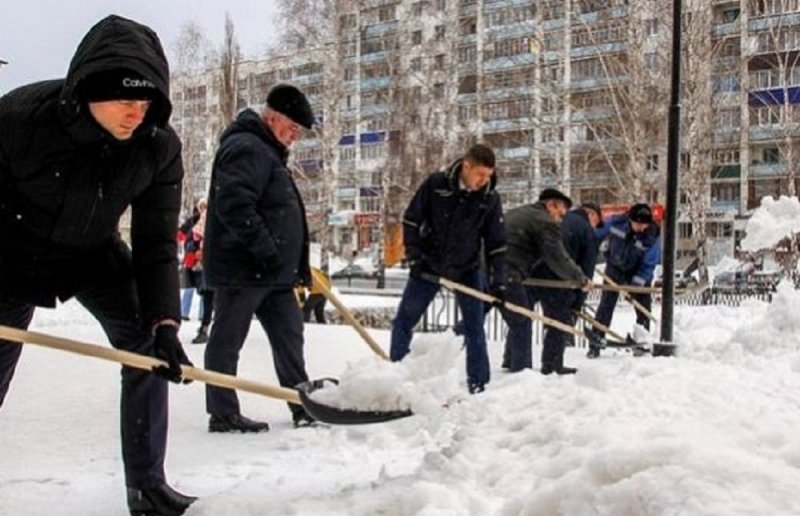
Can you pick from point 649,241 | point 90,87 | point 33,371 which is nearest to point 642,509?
point 90,87

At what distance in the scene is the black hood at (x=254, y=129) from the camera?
4.58 metres

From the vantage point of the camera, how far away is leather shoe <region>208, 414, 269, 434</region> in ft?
14.7

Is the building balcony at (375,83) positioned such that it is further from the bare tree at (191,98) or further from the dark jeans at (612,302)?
the dark jeans at (612,302)

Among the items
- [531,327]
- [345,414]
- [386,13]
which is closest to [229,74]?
[386,13]

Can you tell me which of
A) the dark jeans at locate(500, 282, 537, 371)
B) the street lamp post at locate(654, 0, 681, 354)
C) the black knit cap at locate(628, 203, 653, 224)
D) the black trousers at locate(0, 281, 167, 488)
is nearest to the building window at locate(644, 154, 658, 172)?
the black knit cap at locate(628, 203, 653, 224)

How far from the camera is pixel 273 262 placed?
441 cm

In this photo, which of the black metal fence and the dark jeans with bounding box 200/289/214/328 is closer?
the dark jeans with bounding box 200/289/214/328

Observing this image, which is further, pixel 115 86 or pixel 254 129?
pixel 254 129

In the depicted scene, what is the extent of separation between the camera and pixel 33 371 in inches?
266

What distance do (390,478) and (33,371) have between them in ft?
15.1

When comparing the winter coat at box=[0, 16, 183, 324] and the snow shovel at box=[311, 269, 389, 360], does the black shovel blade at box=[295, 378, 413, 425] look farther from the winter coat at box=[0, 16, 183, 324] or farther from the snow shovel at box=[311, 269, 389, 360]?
the snow shovel at box=[311, 269, 389, 360]

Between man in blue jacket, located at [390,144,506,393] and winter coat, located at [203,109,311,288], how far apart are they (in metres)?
1.18

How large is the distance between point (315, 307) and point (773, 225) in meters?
6.12

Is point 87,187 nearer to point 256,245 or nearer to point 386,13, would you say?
point 256,245
